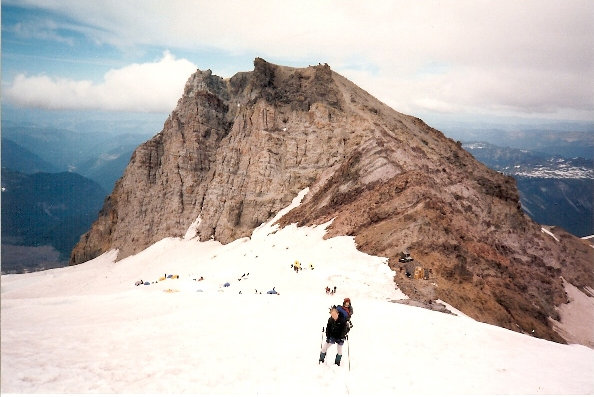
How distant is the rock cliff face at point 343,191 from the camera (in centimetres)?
2323

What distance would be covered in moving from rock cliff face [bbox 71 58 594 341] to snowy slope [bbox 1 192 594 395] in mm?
6174

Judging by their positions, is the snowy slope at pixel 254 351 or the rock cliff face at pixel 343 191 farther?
the rock cliff face at pixel 343 191

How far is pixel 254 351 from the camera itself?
1039 centimetres

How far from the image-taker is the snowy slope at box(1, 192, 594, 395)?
336 inches

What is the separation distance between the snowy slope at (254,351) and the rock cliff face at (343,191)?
243 inches

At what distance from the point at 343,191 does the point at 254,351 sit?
93.0 ft

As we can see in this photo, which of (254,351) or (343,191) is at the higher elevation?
(343,191)

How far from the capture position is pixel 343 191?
37.6 m

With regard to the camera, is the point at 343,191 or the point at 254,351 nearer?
the point at 254,351

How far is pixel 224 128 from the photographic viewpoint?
212ft

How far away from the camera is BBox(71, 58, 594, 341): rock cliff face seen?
2323 cm

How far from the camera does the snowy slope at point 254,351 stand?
8547 millimetres

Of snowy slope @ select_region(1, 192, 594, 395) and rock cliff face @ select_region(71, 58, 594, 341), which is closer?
snowy slope @ select_region(1, 192, 594, 395)

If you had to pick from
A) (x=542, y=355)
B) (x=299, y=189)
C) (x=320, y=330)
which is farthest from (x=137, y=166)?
(x=542, y=355)
